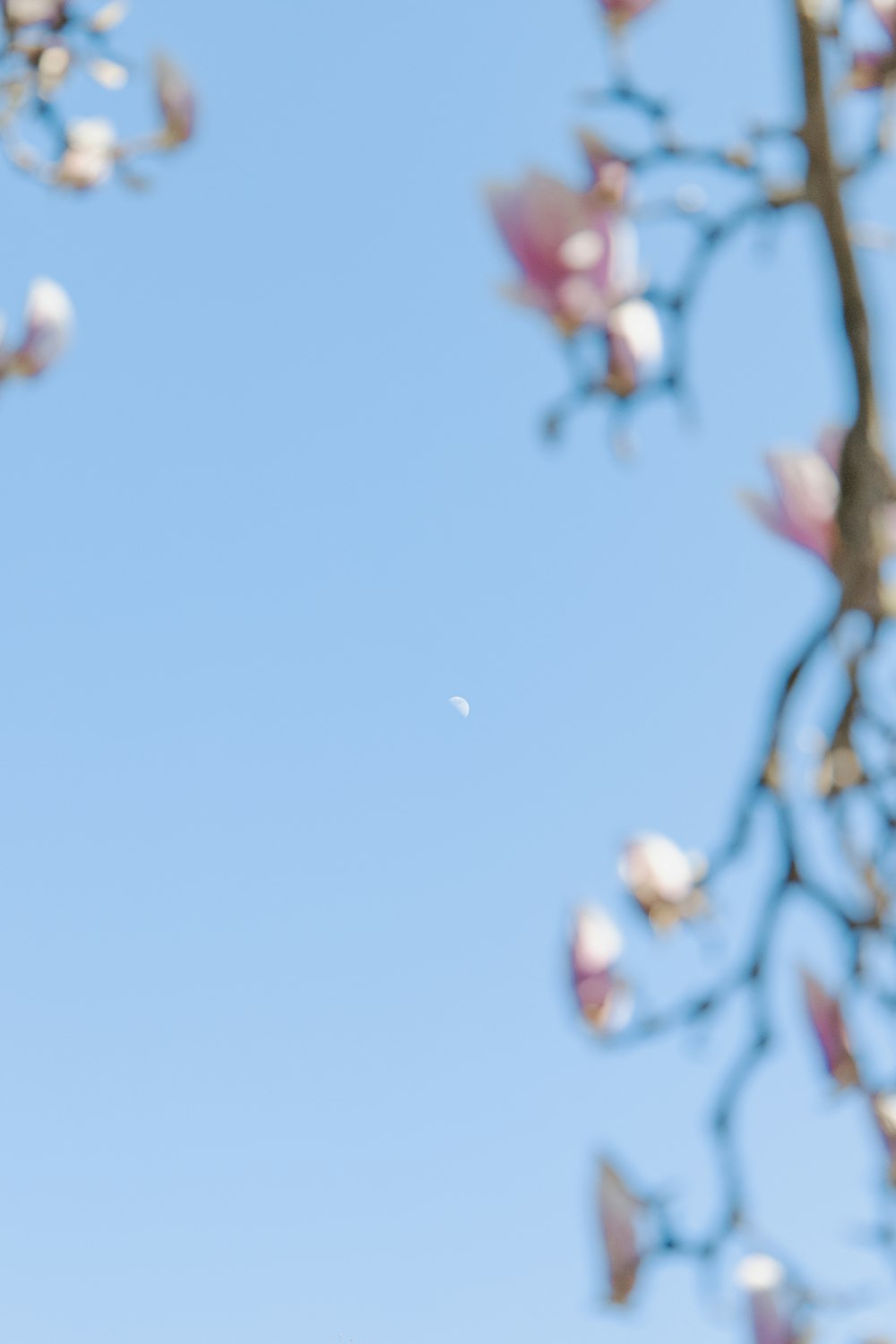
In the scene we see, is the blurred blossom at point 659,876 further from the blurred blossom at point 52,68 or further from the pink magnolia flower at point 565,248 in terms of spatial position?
the blurred blossom at point 52,68

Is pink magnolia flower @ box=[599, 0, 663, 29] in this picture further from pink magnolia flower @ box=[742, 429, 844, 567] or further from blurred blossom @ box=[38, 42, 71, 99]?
blurred blossom @ box=[38, 42, 71, 99]

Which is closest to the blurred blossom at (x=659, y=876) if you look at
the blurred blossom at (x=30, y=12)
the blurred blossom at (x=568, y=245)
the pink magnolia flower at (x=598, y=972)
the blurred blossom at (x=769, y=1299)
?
the pink magnolia flower at (x=598, y=972)

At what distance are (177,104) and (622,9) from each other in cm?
134

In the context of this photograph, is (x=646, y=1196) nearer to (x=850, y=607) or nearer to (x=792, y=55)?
(x=850, y=607)

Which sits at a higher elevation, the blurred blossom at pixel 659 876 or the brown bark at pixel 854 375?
the brown bark at pixel 854 375

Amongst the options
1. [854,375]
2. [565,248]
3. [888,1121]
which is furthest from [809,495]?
[888,1121]

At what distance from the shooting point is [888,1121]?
69.7 inches

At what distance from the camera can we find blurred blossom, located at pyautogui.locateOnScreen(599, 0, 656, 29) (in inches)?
71.2

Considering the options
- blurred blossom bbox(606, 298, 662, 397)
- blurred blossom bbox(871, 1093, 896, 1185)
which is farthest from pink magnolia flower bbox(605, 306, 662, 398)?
blurred blossom bbox(871, 1093, 896, 1185)

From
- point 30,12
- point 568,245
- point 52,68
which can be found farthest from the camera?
point 52,68

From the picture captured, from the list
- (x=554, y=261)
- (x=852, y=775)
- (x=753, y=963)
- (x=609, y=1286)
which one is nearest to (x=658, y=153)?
(x=554, y=261)

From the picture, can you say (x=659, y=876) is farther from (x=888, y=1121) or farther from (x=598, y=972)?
(x=888, y=1121)

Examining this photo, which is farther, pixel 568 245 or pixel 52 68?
pixel 52 68

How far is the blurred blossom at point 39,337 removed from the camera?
8.86 feet
